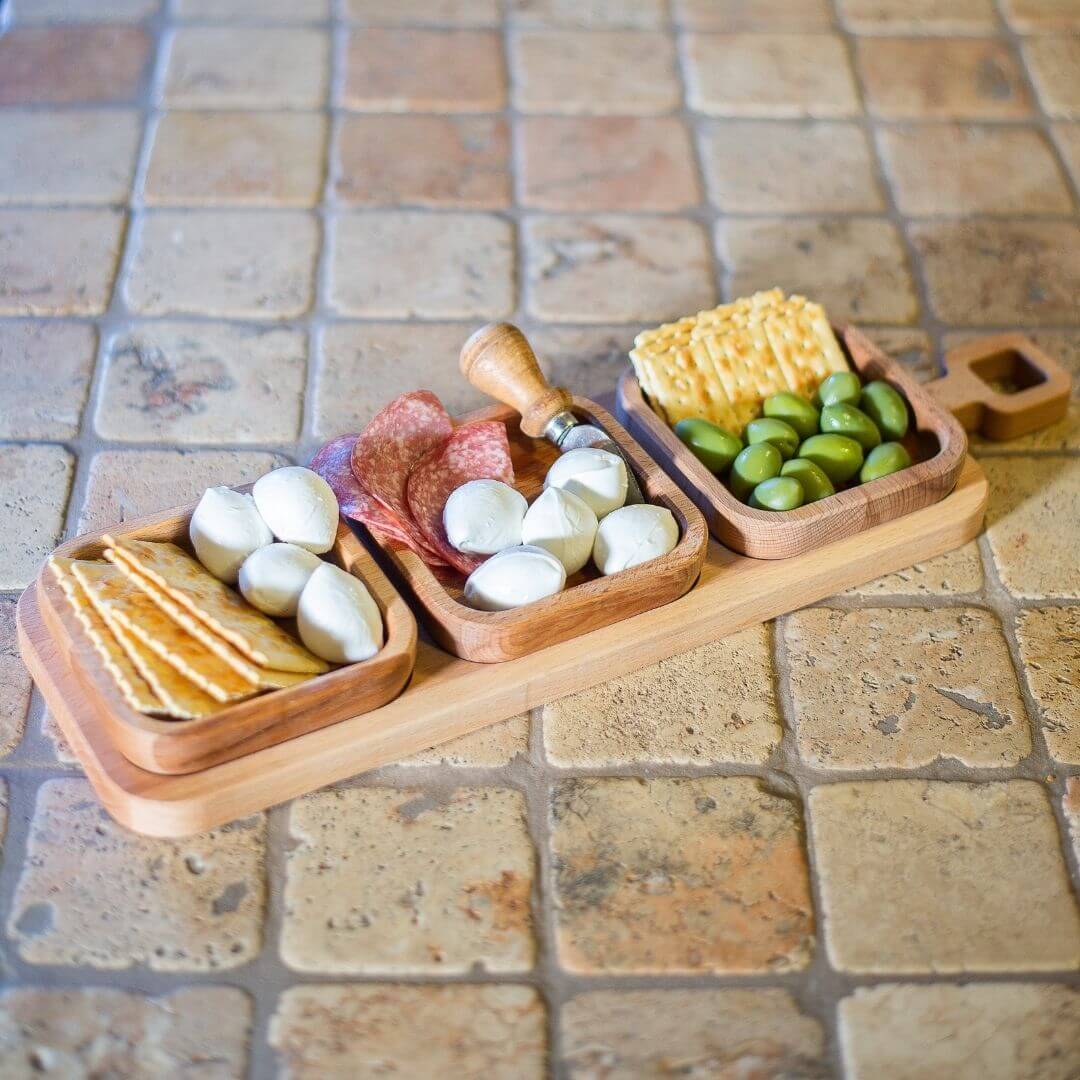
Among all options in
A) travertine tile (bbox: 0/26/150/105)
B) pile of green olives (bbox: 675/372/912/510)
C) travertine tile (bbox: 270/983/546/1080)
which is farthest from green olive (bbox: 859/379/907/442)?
travertine tile (bbox: 0/26/150/105)

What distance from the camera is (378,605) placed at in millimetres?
966

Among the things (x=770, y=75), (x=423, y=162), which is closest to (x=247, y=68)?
(x=423, y=162)

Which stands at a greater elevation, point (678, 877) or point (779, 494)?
point (779, 494)

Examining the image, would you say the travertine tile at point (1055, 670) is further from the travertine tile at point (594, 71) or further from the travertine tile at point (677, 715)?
the travertine tile at point (594, 71)

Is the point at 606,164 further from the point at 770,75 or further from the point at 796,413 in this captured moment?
the point at 796,413

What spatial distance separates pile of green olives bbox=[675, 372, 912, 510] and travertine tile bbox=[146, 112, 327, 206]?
0.61 meters

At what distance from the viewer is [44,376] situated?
50.8 inches

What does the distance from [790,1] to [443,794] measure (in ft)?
4.20

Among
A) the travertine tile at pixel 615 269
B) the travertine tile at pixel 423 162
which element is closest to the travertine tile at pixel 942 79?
the travertine tile at pixel 615 269

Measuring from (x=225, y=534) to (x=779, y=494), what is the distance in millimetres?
430

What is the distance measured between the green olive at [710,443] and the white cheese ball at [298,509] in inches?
12.2

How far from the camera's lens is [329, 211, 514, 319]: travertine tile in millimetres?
1375

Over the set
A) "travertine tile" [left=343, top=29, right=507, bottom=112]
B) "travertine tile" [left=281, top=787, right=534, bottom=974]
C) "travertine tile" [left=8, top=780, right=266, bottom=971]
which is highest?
"travertine tile" [left=343, top=29, right=507, bottom=112]

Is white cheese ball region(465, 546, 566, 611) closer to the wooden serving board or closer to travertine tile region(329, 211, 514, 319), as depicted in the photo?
the wooden serving board
